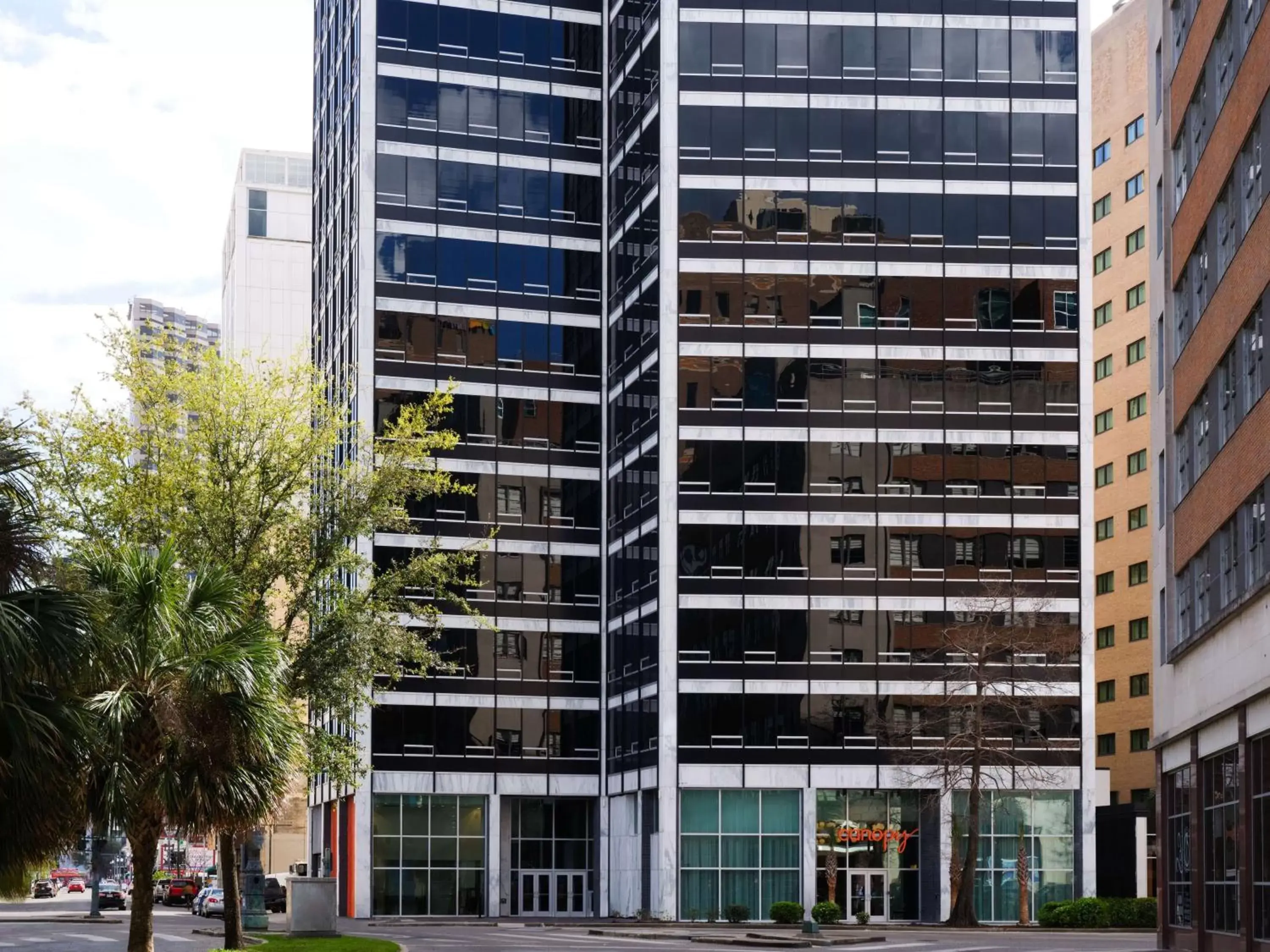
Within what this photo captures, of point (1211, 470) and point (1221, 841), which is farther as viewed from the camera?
point (1211, 470)

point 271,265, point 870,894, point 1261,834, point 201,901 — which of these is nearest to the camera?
point 1261,834

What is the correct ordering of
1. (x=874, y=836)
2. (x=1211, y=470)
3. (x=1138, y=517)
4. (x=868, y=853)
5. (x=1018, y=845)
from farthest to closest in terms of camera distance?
(x=1138, y=517) < (x=1018, y=845) < (x=868, y=853) < (x=874, y=836) < (x=1211, y=470)

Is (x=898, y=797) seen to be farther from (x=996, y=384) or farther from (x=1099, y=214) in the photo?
(x=1099, y=214)

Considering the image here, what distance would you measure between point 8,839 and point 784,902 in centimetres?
5144

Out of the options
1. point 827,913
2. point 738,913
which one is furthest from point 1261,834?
point 738,913

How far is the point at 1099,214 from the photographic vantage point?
351 feet

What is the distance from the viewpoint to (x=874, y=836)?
74.9 metres

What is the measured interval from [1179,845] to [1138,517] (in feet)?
185

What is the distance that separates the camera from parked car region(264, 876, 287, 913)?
85.2 m

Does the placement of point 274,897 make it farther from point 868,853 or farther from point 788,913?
point 868,853

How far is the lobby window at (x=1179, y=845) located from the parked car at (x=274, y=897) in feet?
157

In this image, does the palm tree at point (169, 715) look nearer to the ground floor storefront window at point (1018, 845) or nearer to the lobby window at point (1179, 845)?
the lobby window at point (1179, 845)

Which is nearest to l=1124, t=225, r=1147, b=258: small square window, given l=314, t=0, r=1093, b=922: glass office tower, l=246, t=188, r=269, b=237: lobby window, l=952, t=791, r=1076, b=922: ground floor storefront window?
l=314, t=0, r=1093, b=922: glass office tower

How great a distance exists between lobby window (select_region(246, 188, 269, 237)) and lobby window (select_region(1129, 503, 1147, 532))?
313ft
